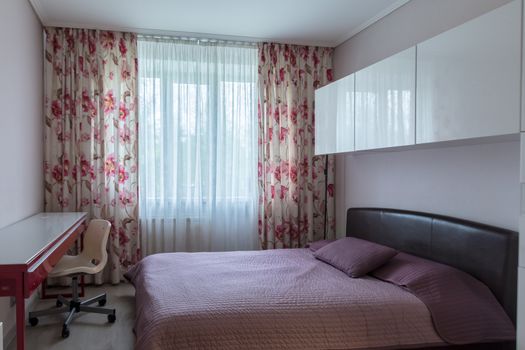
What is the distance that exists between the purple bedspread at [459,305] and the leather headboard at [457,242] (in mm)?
72

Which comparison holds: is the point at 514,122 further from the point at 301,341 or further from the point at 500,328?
the point at 301,341

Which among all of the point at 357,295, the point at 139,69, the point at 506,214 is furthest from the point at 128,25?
the point at 506,214

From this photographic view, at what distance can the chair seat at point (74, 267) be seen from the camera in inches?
127

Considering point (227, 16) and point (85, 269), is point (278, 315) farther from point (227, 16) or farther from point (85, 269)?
point (227, 16)

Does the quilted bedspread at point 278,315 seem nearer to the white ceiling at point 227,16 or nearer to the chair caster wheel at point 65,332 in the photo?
the chair caster wheel at point 65,332

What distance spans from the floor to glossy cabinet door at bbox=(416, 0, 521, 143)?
2524 mm

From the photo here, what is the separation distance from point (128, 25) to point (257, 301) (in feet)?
10.5

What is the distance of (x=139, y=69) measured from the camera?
4.43m

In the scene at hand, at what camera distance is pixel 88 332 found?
3154mm

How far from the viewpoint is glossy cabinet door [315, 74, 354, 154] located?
3555mm

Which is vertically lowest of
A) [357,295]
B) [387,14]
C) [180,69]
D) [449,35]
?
[357,295]

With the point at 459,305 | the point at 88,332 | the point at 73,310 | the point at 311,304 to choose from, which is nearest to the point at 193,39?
the point at 73,310

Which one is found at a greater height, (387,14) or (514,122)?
(387,14)

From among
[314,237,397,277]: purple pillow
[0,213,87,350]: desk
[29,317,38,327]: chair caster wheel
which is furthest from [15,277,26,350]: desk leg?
Answer: [314,237,397,277]: purple pillow
